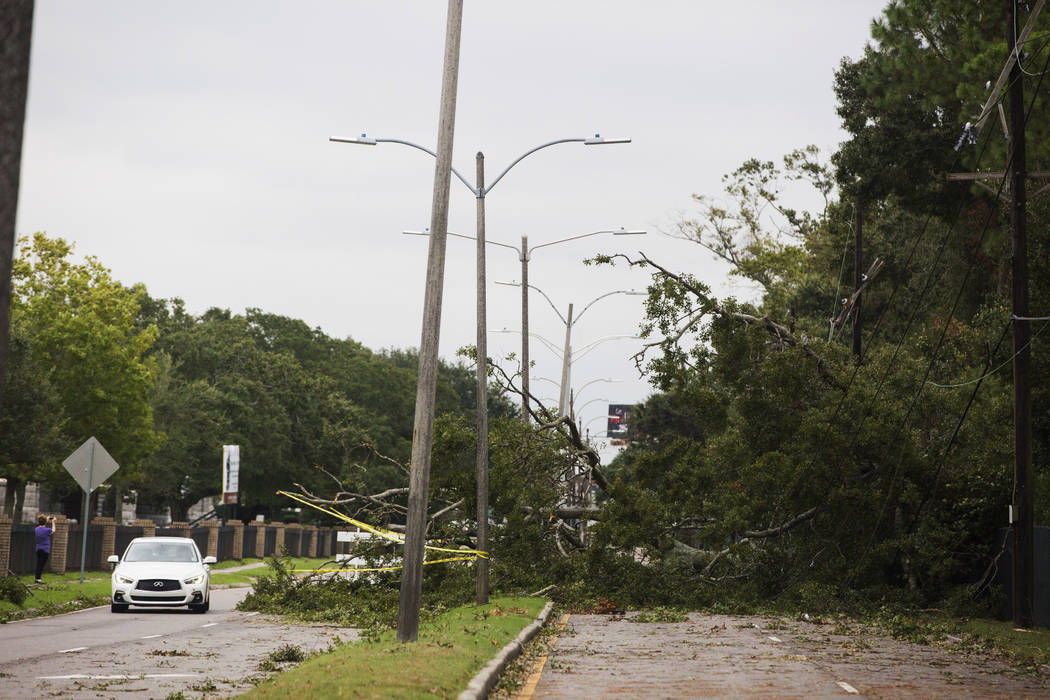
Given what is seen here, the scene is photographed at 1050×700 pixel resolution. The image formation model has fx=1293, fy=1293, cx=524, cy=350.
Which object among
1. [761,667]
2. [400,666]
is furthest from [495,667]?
[761,667]

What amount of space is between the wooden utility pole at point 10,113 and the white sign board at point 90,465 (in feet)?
75.5

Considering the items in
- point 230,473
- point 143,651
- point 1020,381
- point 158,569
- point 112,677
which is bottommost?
point 143,651

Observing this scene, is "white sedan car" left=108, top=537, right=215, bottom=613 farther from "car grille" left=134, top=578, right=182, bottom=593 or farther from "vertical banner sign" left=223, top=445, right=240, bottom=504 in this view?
"vertical banner sign" left=223, top=445, right=240, bottom=504

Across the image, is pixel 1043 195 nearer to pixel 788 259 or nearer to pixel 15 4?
pixel 15 4

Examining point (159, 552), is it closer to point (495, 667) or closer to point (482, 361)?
point (482, 361)

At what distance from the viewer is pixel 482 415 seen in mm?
22812

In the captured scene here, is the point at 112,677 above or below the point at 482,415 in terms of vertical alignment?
below

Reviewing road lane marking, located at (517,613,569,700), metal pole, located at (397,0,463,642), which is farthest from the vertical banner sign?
metal pole, located at (397,0,463,642)

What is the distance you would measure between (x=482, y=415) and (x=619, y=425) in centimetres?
9155

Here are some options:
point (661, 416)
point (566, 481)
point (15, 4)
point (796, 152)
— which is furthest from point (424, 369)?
point (661, 416)

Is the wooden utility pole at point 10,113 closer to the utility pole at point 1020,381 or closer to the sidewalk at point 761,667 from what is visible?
the sidewalk at point 761,667

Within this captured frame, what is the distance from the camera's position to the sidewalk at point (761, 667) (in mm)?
13281

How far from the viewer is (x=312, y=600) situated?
26484 mm

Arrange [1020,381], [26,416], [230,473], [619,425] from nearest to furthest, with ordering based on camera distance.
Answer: [1020,381]
[26,416]
[230,473]
[619,425]
